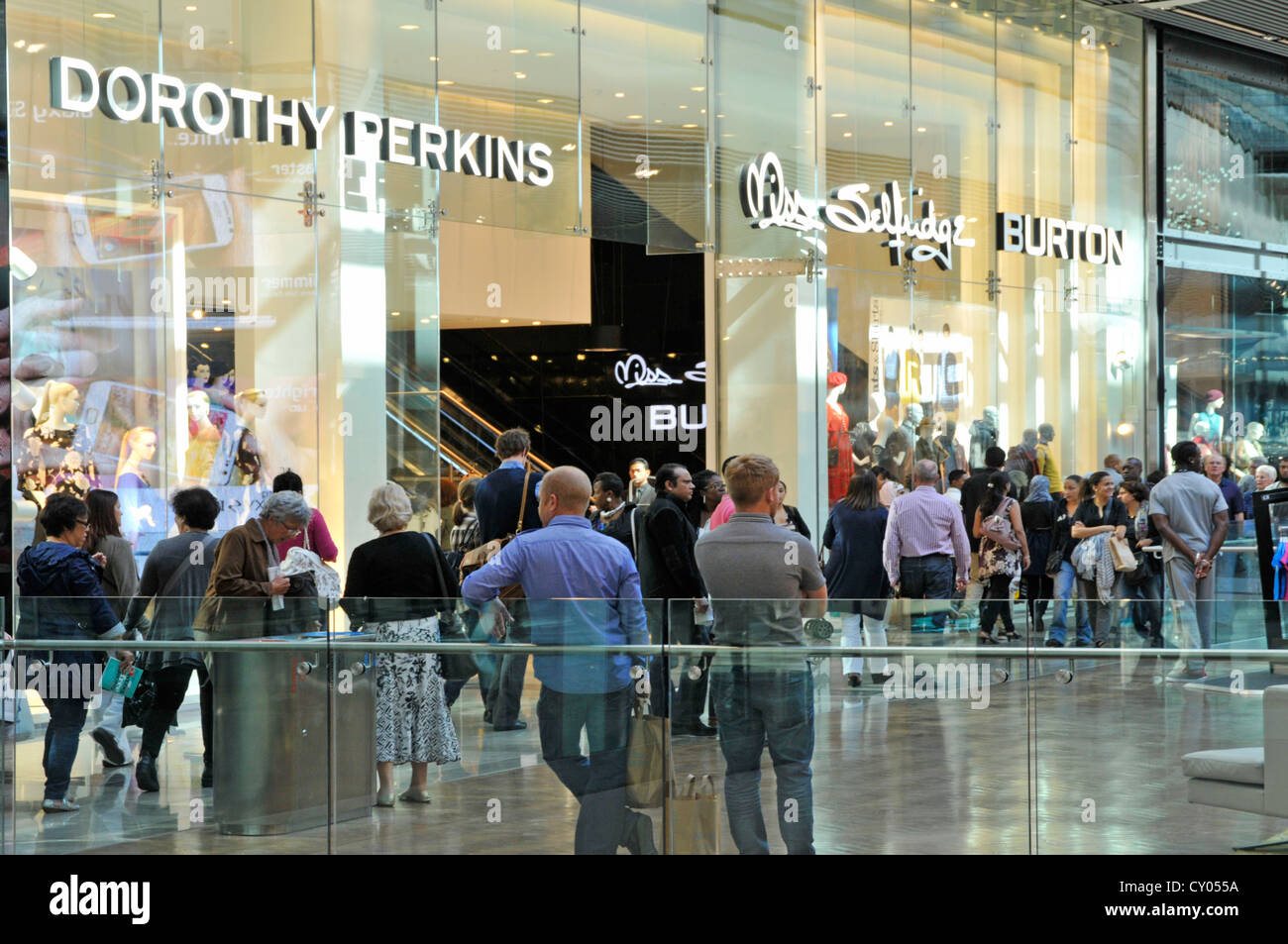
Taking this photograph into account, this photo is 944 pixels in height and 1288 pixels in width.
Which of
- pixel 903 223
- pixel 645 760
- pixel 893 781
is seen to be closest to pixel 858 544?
pixel 893 781

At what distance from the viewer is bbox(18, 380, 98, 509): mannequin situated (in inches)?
389

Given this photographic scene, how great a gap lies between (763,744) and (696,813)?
0.36 metres

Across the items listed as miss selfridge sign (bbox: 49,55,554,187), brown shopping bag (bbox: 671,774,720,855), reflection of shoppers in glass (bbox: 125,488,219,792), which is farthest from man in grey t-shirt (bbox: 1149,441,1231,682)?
reflection of shoppers in glass (bbox: 125,488,219,792)

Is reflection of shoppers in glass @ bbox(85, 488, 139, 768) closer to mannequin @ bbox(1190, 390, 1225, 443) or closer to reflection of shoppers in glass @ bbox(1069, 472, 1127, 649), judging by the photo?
reflection of shoppers in glass @ bbox(1069, 472, 1127, 649)

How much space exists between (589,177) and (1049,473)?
667cm

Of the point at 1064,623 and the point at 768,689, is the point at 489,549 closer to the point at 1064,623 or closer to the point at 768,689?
the point at 768,689

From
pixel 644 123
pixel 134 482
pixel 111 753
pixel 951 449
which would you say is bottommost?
pixel 111 753

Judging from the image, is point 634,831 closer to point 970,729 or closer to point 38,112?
point 970,729

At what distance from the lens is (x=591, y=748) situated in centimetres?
578

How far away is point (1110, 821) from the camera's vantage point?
18.6ft

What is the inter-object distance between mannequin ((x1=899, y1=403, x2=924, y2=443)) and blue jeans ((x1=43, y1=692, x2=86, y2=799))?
11.2 meters

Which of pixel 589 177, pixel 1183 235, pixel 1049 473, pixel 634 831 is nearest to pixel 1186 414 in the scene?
pixel 1183 235
